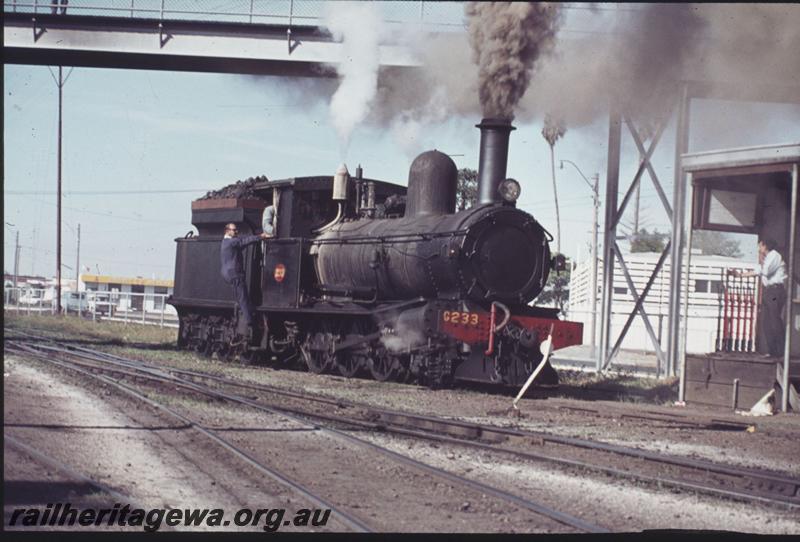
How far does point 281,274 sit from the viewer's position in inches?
668

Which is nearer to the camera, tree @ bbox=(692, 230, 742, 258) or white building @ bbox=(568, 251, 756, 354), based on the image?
white building @ bbox=(568, 251, 756, 354)

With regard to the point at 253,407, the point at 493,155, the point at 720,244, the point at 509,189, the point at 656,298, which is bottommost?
the point at 253,407

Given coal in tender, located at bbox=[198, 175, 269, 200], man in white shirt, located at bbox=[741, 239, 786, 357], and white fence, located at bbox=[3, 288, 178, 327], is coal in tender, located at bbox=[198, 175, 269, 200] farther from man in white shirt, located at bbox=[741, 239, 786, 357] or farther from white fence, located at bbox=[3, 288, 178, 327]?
white fence, located at bbox=[3, 288, 178, 327]

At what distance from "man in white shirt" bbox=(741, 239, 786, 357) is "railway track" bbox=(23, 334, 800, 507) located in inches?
98.3

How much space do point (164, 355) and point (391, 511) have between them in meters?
14.5

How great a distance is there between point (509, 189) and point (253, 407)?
509 cm

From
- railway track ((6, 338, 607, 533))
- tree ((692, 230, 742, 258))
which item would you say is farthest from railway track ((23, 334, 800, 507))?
tree ((692, 230, 742, 258))

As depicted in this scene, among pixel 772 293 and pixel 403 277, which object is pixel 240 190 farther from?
pixel 772 293

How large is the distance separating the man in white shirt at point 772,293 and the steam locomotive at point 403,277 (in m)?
2.68

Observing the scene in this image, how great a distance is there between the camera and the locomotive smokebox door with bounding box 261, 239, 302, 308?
16.5 meters

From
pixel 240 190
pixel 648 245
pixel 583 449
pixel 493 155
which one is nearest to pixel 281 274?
pixel 240 190

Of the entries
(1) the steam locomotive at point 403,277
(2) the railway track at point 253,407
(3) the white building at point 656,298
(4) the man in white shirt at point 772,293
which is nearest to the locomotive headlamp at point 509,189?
(1) the steam locomotive at point 403,277

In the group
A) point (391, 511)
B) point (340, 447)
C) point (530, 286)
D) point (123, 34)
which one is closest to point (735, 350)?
point (530, 286)

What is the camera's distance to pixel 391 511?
5980 millimetres
